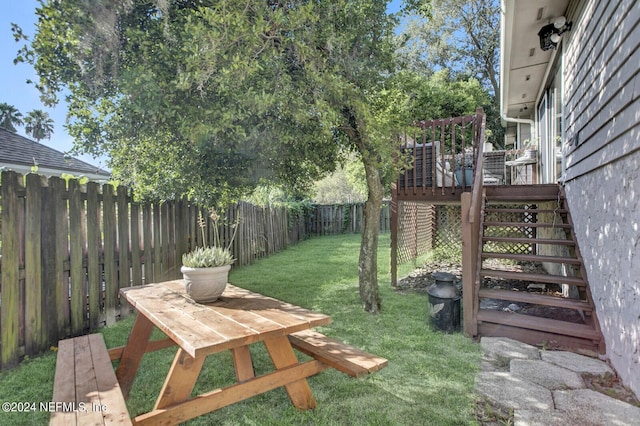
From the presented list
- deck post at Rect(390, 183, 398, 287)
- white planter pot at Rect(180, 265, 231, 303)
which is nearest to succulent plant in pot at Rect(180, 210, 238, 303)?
white planter pot at Rect(180, 265, 231, 303)

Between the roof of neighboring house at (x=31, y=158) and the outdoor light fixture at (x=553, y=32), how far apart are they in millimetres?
8746

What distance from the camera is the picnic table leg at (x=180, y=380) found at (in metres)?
1.78

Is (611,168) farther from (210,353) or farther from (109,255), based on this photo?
(109,255)

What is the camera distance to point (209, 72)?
252 cm

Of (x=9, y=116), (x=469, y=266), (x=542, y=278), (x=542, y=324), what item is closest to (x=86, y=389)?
(x=469, y=266)

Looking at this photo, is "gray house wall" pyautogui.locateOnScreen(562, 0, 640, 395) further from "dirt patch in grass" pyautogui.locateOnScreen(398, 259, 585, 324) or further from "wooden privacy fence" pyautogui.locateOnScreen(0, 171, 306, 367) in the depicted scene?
"wooden privacy fence" pyautogui.locateOnScreen(0, 171, 306, 367)

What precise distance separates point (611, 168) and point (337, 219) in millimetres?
12037

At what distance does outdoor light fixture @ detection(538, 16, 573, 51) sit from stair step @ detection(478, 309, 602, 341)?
12.1ft

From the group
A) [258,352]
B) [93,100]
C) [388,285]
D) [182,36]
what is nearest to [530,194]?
[388,285]

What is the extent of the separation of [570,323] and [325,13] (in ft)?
11.6

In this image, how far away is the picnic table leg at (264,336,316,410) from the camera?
6.84 feet

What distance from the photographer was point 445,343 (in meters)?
3.23

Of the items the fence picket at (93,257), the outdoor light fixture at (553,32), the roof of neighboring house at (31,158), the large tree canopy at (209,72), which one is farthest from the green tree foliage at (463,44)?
the fence picket at (93,257)

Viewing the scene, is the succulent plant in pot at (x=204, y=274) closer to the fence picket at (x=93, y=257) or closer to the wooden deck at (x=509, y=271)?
the fence picket at (x=93, y=257)
